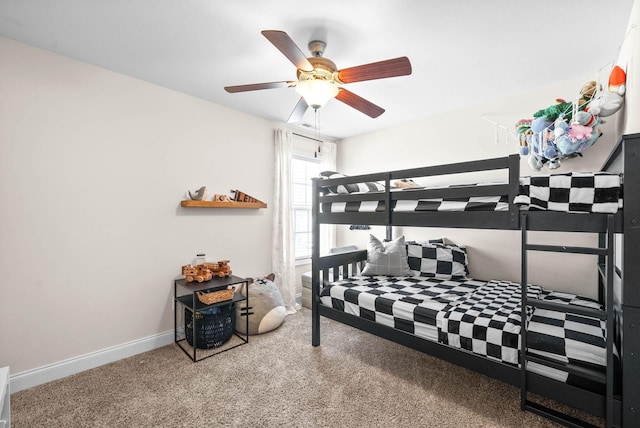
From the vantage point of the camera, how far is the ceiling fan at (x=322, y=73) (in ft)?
5.10

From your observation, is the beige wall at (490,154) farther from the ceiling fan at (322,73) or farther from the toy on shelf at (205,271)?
the toy on shelf at (205,271)

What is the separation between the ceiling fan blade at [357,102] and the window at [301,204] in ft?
6.04

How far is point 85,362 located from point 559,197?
348cm

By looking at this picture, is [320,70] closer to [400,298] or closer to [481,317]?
[400,298]

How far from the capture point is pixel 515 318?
5.73 feet

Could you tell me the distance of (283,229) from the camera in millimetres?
3580

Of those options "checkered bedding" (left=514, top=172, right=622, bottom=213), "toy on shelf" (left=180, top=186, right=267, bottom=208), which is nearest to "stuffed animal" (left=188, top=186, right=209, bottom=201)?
"toy on shelf" (left=180, top=186, right=267, bottom=208)

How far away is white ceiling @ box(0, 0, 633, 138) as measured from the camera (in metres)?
1.66

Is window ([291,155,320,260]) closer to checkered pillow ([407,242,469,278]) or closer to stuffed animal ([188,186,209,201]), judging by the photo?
stuffed animal ([188,186,209,201])

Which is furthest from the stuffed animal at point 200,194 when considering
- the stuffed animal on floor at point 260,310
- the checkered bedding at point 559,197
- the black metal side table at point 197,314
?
the checkered bedding at point 559,197

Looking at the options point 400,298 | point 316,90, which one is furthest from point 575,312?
point 316,90

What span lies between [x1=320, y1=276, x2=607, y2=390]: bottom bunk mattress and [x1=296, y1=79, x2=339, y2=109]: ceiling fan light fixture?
1.57m

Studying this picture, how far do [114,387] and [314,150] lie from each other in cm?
333

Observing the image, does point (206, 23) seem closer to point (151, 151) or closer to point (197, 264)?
point (151, 151)
